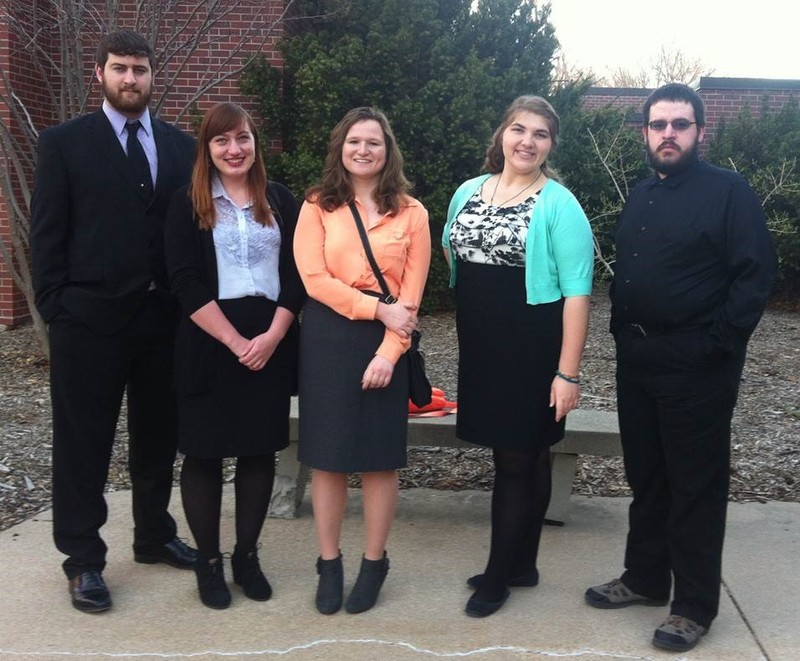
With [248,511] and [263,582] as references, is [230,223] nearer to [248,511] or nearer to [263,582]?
[248,511]

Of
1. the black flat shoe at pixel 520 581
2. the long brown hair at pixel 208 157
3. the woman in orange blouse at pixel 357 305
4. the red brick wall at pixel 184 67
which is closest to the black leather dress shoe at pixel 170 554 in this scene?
the woman in orange blouse at pixel 357 305

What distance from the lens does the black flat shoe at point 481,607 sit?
3.52m

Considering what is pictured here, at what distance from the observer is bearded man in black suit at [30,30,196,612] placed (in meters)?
3.47

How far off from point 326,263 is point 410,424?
4.34 ft

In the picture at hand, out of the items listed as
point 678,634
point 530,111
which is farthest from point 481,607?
point 530,111

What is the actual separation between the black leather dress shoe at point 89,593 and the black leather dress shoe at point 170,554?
0.41 metres

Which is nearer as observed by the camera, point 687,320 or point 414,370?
point 687,320

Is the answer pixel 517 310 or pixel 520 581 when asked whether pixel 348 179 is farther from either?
pixel 520 581

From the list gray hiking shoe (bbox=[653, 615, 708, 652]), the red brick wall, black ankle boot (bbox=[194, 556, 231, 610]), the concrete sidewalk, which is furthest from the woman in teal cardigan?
the red brick wall

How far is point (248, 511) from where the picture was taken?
3.63 meters

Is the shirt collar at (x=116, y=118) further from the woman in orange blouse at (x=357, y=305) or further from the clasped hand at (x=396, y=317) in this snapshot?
the clasped hand at (x=396, y=317)

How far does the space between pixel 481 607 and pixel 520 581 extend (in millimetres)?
323

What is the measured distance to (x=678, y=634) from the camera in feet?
10.7

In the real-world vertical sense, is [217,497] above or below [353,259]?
below
